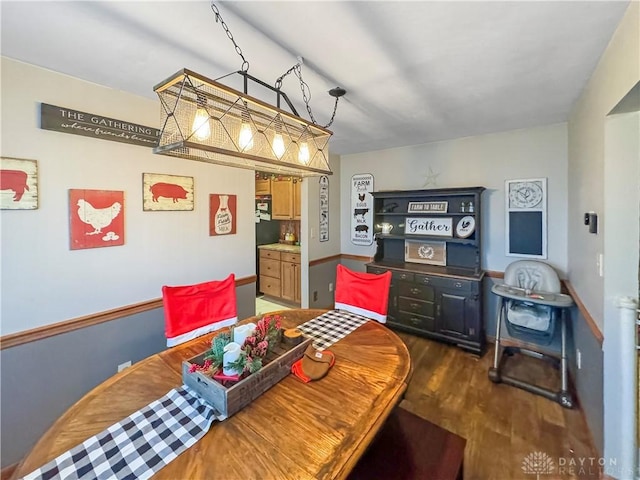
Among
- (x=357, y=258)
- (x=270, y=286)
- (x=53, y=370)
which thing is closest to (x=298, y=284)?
(x=270, y=286)

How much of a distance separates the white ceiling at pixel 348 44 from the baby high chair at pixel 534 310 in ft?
5.22

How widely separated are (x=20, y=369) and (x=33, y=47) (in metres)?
1.89

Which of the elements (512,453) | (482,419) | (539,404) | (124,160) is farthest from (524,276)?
(124,160)

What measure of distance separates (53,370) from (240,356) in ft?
5.23

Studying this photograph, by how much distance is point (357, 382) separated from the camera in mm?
1309

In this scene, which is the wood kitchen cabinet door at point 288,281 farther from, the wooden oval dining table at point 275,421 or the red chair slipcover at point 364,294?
the wooden oval dining table at point 275,421

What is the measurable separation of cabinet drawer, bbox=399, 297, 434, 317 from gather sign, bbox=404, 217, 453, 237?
2.84ft

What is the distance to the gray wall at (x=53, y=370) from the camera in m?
1.71

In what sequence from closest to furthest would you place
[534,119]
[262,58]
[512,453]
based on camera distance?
[262,58]
[512,453]
[534,119]

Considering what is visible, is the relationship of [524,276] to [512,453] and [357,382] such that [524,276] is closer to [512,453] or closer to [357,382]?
[512,453]

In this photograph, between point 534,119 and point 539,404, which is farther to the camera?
point 534,119

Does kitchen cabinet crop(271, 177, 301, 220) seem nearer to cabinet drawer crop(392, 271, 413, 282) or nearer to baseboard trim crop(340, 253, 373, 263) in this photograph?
baseboard trim crop(340, 253, 373, 263)

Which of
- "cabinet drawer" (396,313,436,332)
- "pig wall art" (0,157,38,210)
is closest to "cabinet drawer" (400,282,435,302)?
"cabinet drawer" (396,313,436,332)

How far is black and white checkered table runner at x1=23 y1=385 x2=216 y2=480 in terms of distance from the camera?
0.84 metres
